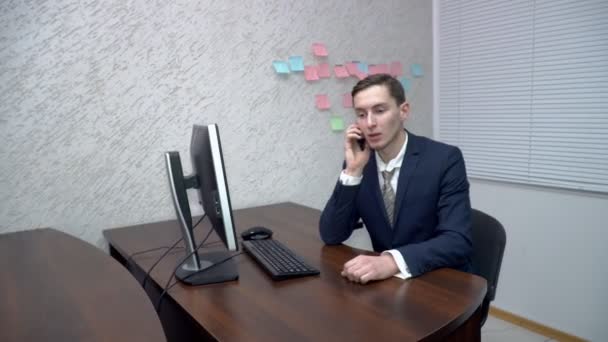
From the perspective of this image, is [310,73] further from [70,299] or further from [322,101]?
[70,299]

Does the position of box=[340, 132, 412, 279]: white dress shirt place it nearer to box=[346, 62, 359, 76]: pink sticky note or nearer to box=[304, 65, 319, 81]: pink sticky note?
box=[304, 65, 319, 81]: pink sticky note

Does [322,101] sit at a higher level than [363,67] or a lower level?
lower

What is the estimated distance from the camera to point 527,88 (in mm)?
2424

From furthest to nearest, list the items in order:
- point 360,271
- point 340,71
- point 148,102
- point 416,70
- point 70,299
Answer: point 416,70, point 340,71, point 148,102, point 360,271, point 70,299

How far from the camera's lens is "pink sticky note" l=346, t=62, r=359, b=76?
8.20ft

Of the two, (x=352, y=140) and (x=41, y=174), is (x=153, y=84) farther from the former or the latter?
(x=352, y=140)

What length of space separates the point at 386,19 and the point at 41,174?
80.7 inches

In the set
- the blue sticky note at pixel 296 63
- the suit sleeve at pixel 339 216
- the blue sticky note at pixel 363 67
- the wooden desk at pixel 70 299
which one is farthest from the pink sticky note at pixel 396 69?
the wooden desk at pixel 70 299

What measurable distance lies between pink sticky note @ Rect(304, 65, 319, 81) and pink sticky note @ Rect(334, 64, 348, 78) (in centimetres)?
14

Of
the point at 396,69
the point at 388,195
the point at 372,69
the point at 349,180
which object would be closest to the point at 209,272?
the point at 349,180

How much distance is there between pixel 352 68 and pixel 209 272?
1623 millimetres

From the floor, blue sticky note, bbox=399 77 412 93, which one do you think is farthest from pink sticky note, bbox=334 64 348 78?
the floor

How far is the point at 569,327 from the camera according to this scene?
2.34m

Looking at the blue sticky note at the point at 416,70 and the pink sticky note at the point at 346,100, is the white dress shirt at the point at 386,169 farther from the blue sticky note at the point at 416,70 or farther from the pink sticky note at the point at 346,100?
the blue sticky note at the point at 416,70
